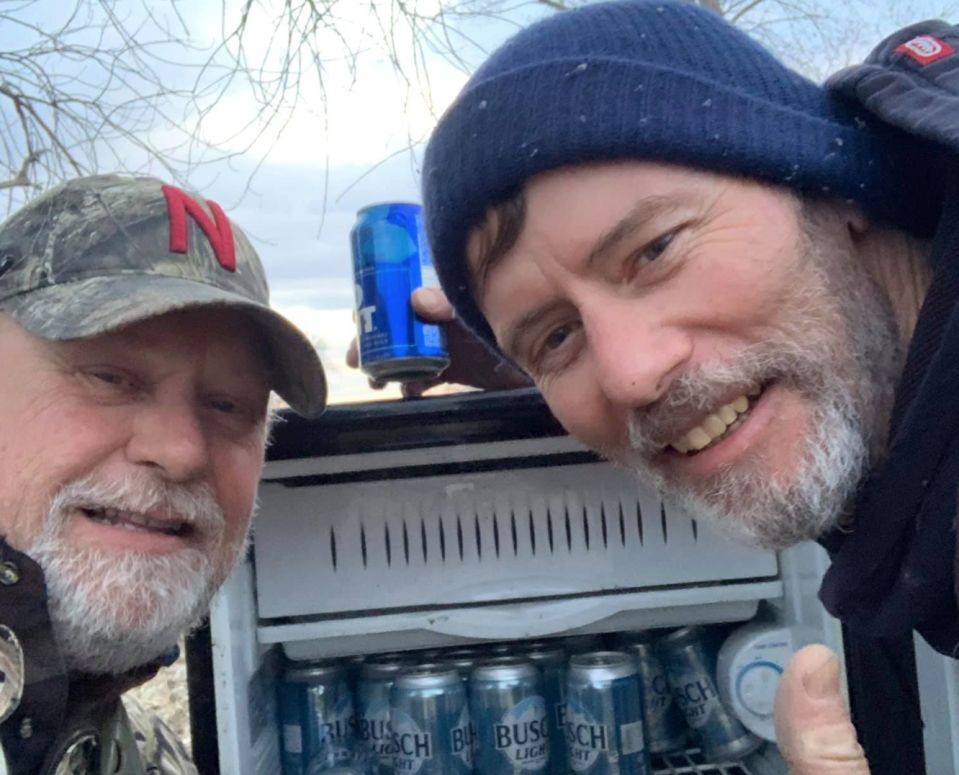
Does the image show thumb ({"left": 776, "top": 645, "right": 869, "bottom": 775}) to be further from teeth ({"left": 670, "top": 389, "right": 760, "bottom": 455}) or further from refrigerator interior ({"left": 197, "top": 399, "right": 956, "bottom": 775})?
refrigerator interior ({"left": 197, "top": 399, "right": 956, "bottom": 775})

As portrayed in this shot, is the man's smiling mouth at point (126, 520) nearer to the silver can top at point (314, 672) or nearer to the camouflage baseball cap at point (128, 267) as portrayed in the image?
the camouflage baseball cap at point (128, 267)

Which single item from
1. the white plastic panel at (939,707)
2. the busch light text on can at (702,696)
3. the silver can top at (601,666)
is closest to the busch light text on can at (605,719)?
the silver can top at (601,666)

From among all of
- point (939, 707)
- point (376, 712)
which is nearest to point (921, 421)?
point (939, 707)

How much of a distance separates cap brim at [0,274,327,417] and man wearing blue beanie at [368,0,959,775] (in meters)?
0.26

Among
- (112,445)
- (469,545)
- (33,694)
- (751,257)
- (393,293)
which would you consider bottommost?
(33,694)

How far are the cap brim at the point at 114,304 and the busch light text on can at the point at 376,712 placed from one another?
0.47m

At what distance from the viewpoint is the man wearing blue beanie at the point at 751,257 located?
754 mm

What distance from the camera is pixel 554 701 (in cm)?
117

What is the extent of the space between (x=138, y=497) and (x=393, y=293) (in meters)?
0.43

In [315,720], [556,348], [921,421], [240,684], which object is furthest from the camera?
[315,720]

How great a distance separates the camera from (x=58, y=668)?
74cm

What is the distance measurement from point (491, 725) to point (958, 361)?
73cm

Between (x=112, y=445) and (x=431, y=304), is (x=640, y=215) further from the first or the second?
(x=112, y=445)

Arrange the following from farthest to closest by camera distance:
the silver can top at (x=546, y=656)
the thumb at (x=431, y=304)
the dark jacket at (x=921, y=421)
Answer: the silver can top at (x=546, y=656)
the thumb at (x=431, y=304)
the dark jacket at (x=921, y=421)
